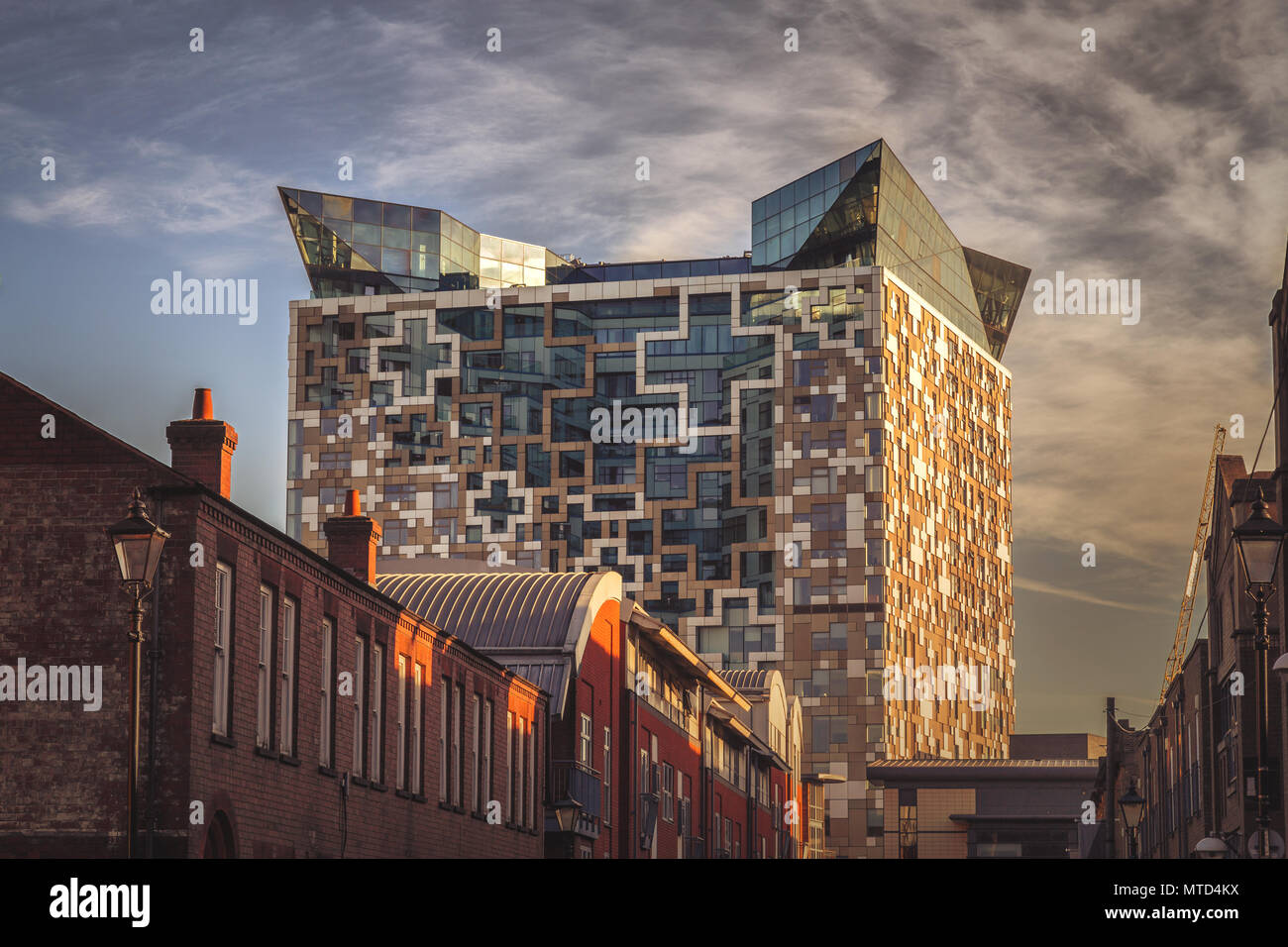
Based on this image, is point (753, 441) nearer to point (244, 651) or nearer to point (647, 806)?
point (647, 806)

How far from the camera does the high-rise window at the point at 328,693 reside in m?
29.9

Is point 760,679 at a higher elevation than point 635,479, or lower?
lower

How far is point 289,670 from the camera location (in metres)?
28.4

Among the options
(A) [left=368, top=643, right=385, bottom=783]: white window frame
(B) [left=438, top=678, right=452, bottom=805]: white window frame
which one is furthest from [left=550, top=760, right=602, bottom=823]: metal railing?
(A) [left=368, top=643, right=385, bottom=783]: white window frame

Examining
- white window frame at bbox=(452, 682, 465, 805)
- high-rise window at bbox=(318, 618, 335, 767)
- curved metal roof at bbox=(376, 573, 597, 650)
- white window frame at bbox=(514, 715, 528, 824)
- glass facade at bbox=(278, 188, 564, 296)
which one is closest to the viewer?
high-rise window at bbox=(318, 618, 335, 767)

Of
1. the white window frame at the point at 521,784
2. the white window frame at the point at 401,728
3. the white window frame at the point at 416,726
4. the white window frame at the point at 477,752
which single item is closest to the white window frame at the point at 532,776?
the white window frame at the point at 521,784

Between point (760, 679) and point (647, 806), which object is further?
point (760, 679)

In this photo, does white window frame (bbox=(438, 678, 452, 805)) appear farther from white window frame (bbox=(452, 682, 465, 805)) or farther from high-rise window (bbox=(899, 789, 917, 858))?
high-rise window (bbox=(899, 789, 917, 858))

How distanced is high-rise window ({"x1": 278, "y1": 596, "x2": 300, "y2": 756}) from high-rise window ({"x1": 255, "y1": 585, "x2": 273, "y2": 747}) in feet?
1.80

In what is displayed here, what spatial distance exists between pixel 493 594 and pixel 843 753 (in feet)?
291

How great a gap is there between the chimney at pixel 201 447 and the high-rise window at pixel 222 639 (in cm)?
206

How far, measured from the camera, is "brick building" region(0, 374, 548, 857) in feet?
78.4
